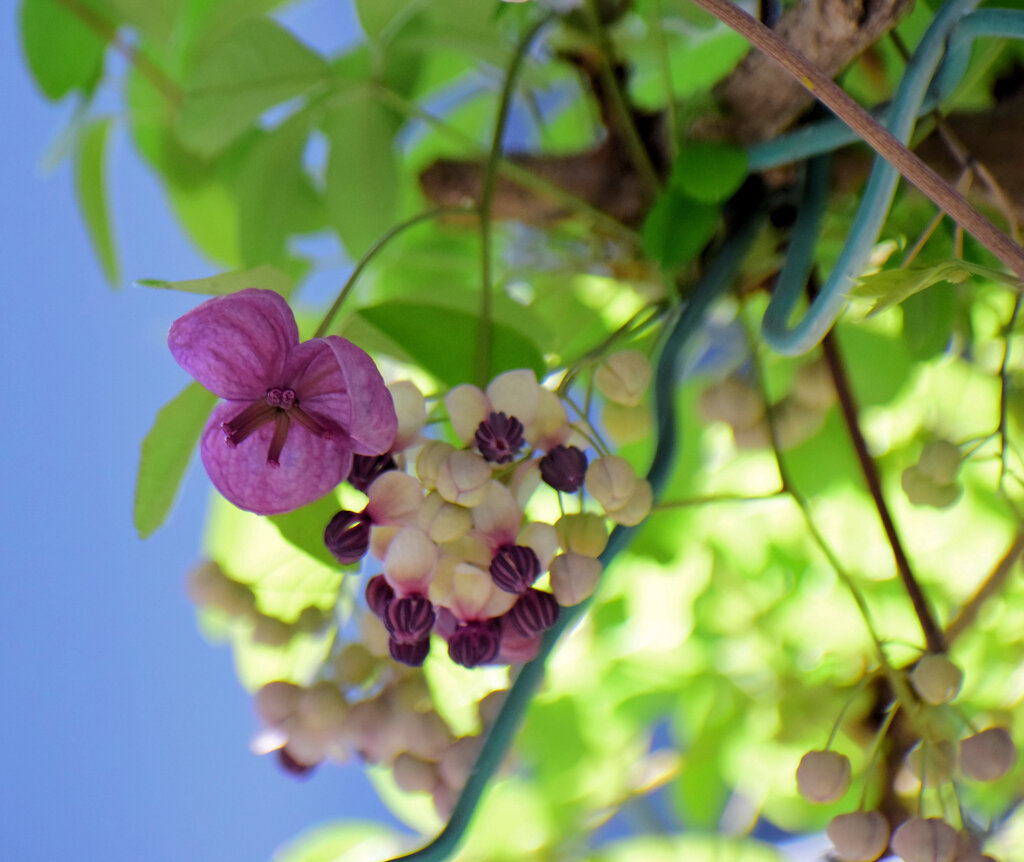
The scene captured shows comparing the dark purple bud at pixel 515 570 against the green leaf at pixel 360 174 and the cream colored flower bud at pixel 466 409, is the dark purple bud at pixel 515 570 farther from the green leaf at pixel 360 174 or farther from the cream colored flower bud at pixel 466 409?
the green leaf at pixel 360 174

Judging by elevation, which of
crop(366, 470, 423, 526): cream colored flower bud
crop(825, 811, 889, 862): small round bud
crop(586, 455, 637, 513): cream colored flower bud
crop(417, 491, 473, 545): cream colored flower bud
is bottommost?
crop(825, 811, 889, 862): small round bud

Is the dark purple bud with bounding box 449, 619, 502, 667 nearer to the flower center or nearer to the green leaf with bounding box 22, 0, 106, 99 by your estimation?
the flower center

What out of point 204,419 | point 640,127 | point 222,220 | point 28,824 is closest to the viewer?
point 204,419

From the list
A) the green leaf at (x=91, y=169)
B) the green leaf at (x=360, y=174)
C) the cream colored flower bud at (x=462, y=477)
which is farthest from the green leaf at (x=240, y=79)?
the cream colored flower bud at (x=462, y=477)

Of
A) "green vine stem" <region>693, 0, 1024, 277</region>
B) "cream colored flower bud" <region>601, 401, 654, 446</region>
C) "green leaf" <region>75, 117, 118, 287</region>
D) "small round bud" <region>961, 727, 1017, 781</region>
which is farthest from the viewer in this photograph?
"green leaf" <region>75, 117, 118, 287</region>

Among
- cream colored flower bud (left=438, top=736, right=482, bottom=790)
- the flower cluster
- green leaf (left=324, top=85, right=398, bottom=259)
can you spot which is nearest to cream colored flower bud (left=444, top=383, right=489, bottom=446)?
the flower cluster

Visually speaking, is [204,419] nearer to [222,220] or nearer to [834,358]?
[834,358]

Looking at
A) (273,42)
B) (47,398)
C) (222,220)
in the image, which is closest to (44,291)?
(47,398)
